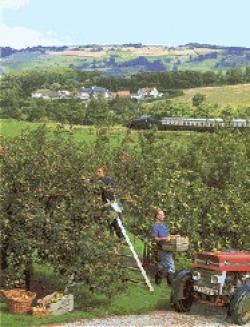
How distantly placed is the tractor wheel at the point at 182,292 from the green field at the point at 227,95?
143 m

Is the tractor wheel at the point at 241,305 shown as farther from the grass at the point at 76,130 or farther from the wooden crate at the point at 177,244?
the grass at the point at 76,130

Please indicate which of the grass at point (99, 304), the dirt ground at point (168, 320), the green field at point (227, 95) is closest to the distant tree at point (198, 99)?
the green field at point (227, 95)

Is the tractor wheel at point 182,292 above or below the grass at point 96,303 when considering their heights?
above

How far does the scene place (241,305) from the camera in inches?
696

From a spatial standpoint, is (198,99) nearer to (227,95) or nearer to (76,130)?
(227,95)

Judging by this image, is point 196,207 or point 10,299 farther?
point 196,207

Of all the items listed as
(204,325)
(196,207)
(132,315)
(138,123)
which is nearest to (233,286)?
(204,325)

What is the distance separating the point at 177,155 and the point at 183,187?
10.8 m

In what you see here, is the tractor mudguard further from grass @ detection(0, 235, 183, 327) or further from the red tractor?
grass @ detection(0, 235, 183, 327)

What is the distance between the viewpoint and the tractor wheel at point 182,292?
62.2 ft

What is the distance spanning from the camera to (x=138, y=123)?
104 meters

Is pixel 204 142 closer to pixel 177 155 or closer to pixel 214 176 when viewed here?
pixel 177 155

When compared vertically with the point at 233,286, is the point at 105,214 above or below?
above

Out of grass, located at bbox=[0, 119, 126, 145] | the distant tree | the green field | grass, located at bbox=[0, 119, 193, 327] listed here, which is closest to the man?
grass, located at bbox=[0, 119, 193, 327]
